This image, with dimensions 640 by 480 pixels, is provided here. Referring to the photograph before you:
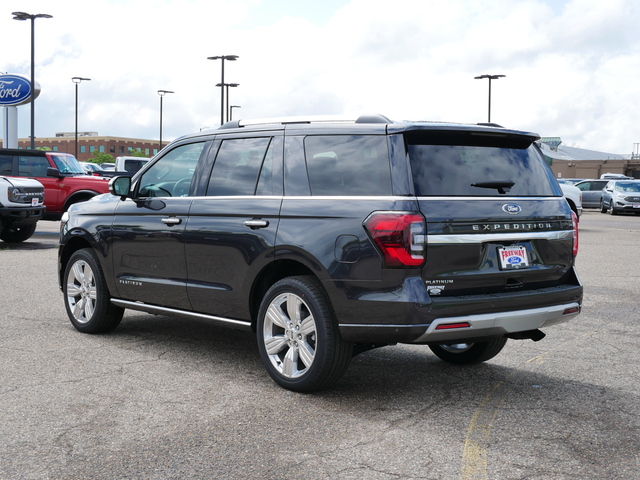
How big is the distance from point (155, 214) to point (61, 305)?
3.16 meters

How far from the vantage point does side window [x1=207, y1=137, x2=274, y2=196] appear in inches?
238

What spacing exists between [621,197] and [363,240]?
34.9 m

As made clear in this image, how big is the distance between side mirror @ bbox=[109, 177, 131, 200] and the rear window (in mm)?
2973

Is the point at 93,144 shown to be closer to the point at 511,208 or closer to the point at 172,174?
the point at 172,174

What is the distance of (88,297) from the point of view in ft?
25.1

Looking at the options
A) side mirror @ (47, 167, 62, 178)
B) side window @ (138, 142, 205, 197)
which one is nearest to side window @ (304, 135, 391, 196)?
side window @ (138, 142, 205, 197)

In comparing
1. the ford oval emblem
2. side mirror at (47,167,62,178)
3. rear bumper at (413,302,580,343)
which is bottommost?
rear bumper at (413,302,580,343)

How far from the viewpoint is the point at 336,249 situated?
5.23 m

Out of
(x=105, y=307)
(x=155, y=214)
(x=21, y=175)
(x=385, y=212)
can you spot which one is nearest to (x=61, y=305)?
(x=105, y=307)

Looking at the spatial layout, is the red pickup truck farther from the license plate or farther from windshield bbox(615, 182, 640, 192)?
windshield bbox(615, 182, 640, 192)

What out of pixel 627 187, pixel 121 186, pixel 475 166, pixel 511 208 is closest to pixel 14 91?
pixel 627 187

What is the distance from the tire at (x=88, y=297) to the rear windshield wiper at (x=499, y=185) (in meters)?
3.78

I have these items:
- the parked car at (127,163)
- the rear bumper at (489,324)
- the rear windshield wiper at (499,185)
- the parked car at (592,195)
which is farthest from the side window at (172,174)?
the parked car at (592,195)

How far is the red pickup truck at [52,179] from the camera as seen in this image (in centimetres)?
2011
